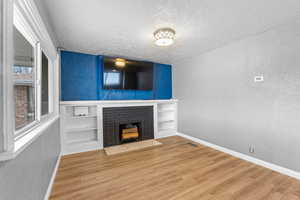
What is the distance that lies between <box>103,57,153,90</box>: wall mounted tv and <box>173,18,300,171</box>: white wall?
1.41 m

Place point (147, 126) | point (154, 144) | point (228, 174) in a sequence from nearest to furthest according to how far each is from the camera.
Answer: point (228, 174) → point (154, 144) → point (147, 126)

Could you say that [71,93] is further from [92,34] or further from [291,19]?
[291,19]

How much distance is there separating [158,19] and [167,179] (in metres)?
2.44

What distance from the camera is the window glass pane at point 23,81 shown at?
1.06 metres

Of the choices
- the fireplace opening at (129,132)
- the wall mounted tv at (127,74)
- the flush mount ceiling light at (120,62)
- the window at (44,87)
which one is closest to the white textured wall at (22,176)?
the window at (44,87)

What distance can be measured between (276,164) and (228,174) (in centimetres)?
88

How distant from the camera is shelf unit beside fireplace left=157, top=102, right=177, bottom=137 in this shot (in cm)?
422

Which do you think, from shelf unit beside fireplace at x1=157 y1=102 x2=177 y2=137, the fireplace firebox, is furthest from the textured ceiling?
shelf unit beside fireplace at x1=157 y1=102 x2=177 y2=137

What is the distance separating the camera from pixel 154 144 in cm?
337

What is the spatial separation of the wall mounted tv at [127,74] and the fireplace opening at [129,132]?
A: 42.6 inches

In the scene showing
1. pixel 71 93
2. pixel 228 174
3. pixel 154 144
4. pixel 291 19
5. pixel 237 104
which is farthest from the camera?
pixel 154 144

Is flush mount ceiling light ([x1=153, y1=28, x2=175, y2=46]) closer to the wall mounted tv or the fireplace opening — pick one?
the wall mounted tv

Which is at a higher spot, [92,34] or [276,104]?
[92,34]

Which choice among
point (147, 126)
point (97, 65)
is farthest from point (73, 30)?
point (147, 126)
